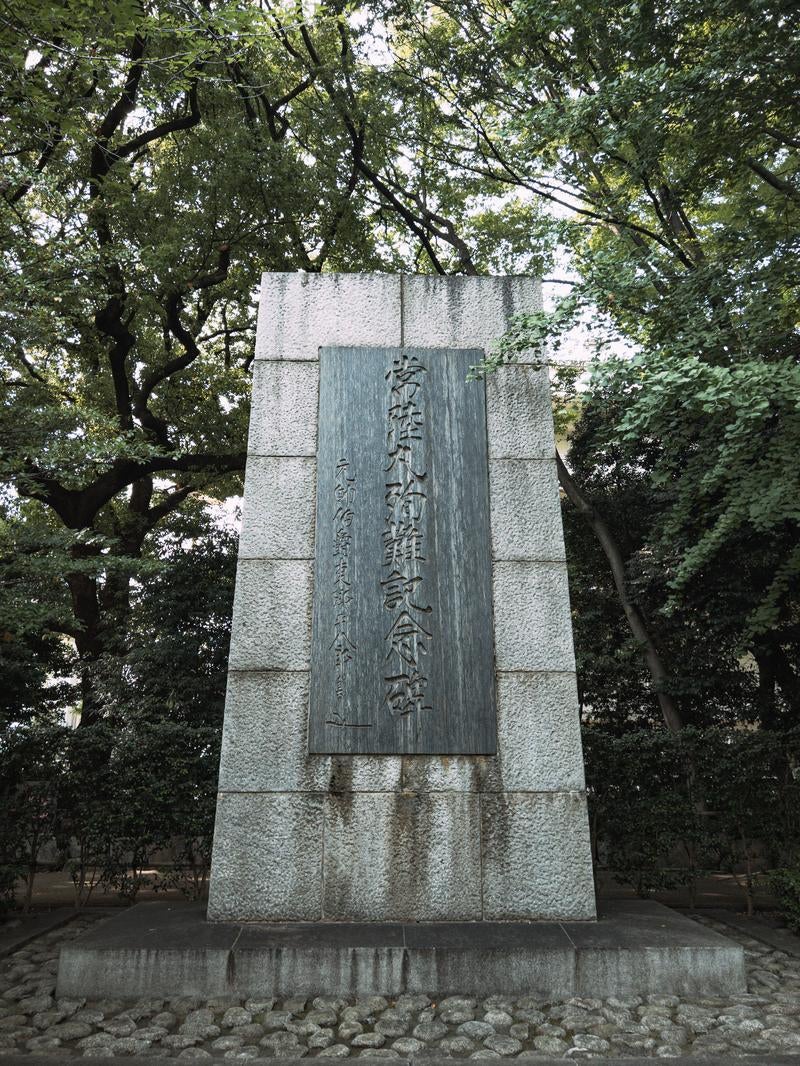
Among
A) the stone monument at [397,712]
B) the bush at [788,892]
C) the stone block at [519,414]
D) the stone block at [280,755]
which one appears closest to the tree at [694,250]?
the stone block at [519,414]

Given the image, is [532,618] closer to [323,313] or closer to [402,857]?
[402,857]

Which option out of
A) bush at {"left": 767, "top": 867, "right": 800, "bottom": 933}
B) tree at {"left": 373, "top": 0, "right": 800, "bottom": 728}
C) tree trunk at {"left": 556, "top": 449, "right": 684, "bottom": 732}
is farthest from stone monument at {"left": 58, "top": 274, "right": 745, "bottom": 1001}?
tree trunk at {"left": 556, "top": 449, "right": 684, "bottom": 732}

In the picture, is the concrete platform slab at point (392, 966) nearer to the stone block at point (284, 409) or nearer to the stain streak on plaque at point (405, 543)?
the stain streak on plaque at point (405, 543)

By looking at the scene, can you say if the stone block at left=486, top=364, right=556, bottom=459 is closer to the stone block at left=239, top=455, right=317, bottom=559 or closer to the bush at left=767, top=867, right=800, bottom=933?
the stone block at left=239, top=455, right=317, bottom=559

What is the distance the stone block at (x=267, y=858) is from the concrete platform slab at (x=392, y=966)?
0.27 m

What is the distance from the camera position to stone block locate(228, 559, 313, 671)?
14.3 feet

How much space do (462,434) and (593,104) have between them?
9.18ft

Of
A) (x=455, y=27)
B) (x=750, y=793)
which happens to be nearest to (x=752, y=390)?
(x=750, y=793)

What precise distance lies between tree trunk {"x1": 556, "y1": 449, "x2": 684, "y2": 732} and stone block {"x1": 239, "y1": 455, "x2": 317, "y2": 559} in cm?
573

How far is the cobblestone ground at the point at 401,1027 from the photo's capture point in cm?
305

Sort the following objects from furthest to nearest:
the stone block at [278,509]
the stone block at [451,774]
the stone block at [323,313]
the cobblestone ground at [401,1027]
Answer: the stone block at [323,313]
the stone block at [278,509]
the stone block at [451,774]
the cobblestone ground at [401,1027]

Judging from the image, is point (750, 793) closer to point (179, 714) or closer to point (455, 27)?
point (179, 714)

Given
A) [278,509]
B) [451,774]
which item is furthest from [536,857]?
[278,509]

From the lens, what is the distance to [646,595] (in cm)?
912
